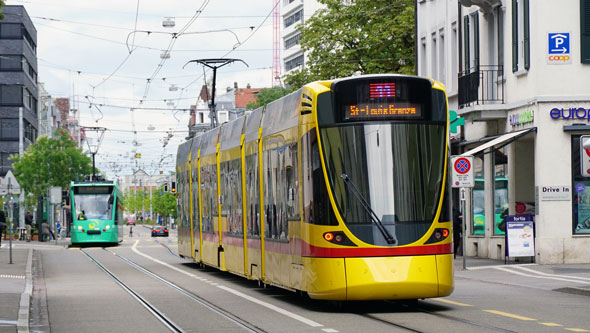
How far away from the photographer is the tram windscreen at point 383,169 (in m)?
16.1

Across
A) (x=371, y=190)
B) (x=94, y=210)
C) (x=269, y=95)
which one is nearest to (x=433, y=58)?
(x=94, y=210)

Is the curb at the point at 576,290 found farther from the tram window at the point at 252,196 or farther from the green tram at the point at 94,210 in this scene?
the green tram at the point at 94,210

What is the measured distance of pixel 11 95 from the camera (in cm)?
10888

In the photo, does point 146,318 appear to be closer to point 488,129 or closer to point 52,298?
point 52,298

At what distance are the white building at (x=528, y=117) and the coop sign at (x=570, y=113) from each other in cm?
3

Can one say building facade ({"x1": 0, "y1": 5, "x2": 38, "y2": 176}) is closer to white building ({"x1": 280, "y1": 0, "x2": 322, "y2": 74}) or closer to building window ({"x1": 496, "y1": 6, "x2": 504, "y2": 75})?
white building ({"x1": 280, "y1": 0, "x2": 322, "y2": 74})

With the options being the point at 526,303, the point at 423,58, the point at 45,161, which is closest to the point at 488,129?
the point at 423,58

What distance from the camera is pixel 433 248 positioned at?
1617 centimetres

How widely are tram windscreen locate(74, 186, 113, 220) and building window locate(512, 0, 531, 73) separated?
1030 inches

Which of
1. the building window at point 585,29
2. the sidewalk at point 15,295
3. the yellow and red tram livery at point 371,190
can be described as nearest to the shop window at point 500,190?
the building window at point 585,29

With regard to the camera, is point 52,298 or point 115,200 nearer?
point 52,298

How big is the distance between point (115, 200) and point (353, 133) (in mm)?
39464

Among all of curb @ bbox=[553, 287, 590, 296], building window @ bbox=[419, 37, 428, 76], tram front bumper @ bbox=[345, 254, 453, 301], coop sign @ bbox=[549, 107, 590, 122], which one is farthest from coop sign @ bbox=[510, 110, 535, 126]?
tram front bumper @ bbox=[345, 254, 453, 301]

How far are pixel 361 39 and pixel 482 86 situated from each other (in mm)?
17028
